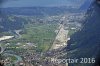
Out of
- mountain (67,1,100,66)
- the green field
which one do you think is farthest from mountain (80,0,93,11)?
the green field

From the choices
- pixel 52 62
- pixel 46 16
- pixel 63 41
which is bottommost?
pixel 52 62

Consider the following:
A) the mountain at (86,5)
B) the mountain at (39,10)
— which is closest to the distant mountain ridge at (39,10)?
the mountain at (39,10)

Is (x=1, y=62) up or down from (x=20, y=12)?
down

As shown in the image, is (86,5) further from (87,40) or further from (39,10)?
(39,10)

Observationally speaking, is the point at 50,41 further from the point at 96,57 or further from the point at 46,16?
the point at 96,57

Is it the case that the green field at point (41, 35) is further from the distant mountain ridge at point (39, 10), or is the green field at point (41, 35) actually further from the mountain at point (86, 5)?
the mountain at point (86, 5)

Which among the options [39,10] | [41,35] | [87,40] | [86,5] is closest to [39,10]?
[39,10]

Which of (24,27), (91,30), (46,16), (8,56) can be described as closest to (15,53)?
(8,56)

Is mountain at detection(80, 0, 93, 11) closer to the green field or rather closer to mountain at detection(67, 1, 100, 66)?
mountain at detection(67, 1, 100, 66)
